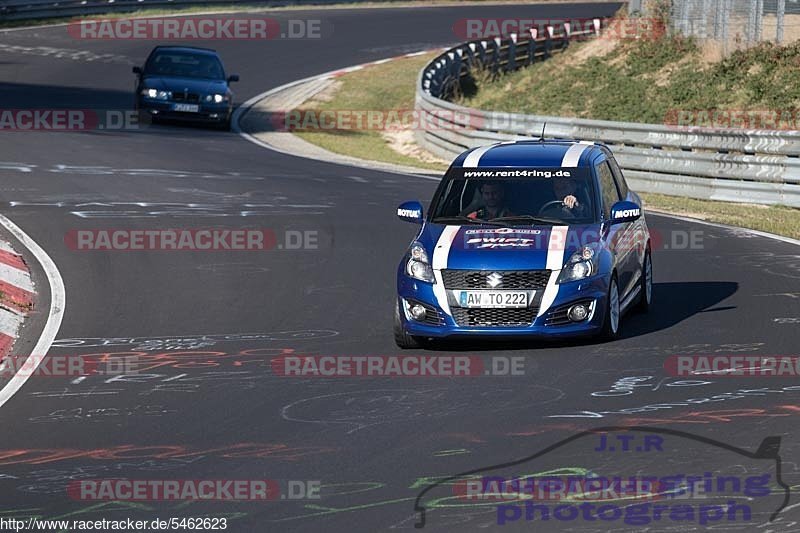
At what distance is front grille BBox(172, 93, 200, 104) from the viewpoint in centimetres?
3180

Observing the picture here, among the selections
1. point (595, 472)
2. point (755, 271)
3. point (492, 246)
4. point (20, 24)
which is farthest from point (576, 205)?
point (20, 24)

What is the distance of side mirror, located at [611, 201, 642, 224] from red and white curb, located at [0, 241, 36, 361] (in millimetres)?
5161

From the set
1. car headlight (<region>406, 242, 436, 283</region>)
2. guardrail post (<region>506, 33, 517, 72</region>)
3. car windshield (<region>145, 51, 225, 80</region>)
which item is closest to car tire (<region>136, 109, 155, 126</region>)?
car windshield (<region>145, 51, 225, 80</region>)

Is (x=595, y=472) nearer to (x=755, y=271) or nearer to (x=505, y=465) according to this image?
(x=505, y=465)

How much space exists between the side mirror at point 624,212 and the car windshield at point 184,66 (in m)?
21.7

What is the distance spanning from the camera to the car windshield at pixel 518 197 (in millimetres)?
12305

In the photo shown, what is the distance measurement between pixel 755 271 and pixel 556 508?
8.84 metres

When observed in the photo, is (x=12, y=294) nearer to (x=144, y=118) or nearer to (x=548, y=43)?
(x=144, y=118)

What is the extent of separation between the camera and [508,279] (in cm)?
1143

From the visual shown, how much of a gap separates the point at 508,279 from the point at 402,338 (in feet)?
3.35

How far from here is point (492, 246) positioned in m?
11.6
